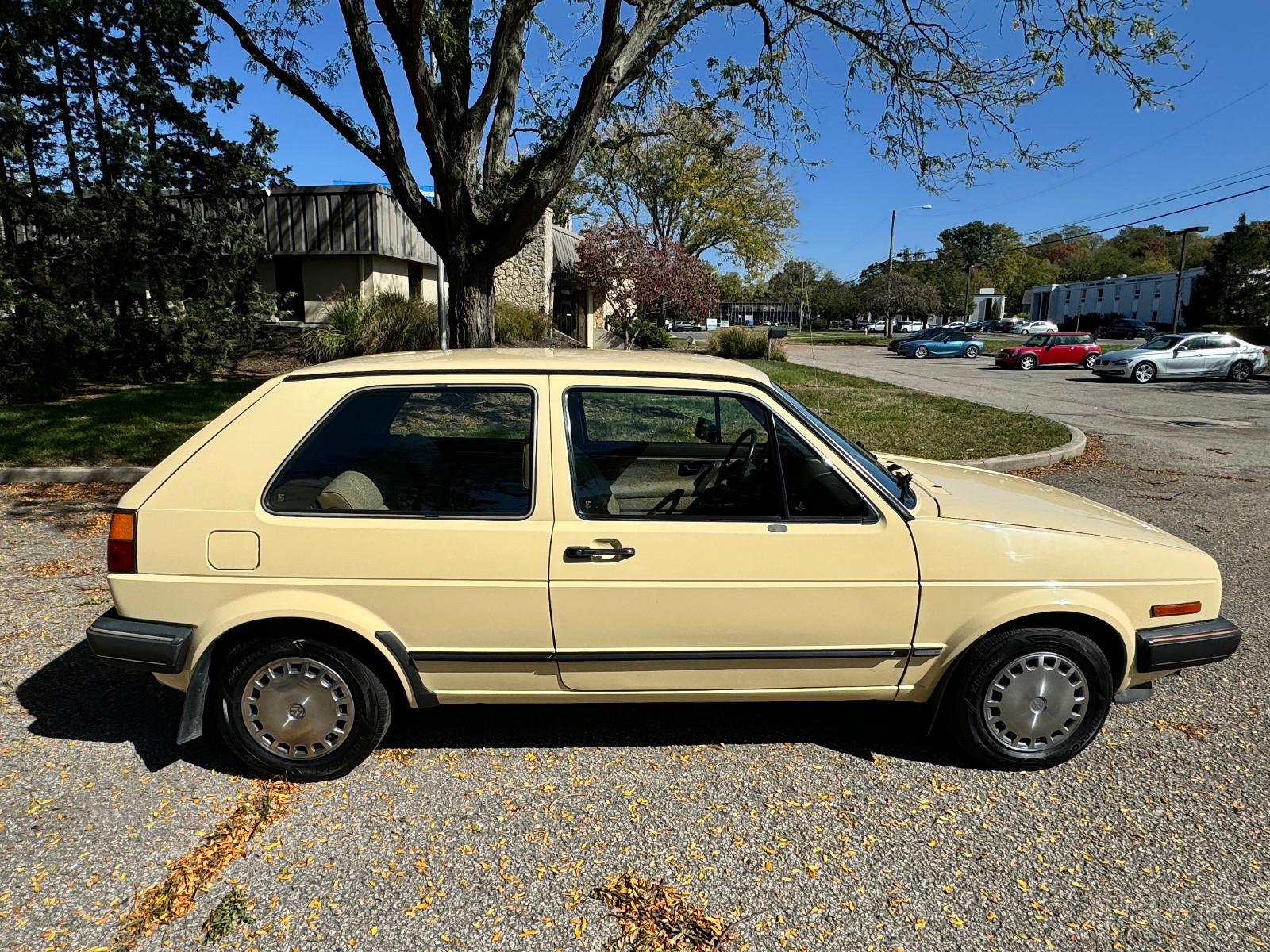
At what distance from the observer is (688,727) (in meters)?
3.57

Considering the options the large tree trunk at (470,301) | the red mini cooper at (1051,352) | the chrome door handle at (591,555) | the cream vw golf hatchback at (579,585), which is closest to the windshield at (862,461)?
the cream vw golf hatchback at (579,585)

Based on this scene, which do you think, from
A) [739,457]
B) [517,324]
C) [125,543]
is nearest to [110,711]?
[125,543]

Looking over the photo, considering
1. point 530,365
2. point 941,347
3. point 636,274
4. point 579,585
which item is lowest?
point 579,585

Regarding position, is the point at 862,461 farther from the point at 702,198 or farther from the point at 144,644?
the point at 702,198

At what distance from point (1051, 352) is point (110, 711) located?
34662mm

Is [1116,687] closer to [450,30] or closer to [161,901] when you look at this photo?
[161,901]

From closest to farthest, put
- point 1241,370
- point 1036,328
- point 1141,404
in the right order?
1. point 1141,404
2. point 1241,370
3. point 1036,328

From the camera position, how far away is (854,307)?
8731cm

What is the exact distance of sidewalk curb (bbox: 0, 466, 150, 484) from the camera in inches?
314

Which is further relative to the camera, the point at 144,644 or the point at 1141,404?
the point at 1141,404

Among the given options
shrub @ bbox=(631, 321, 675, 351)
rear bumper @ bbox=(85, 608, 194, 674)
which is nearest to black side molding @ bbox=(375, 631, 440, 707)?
rear bumper @ bbox=(85, 608, 194, 674)

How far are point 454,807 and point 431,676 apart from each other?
49 centimetres

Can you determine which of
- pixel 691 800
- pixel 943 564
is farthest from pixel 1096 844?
pixel 691 800

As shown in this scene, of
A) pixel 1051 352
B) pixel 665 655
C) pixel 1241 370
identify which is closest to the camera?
pixel 665 655
